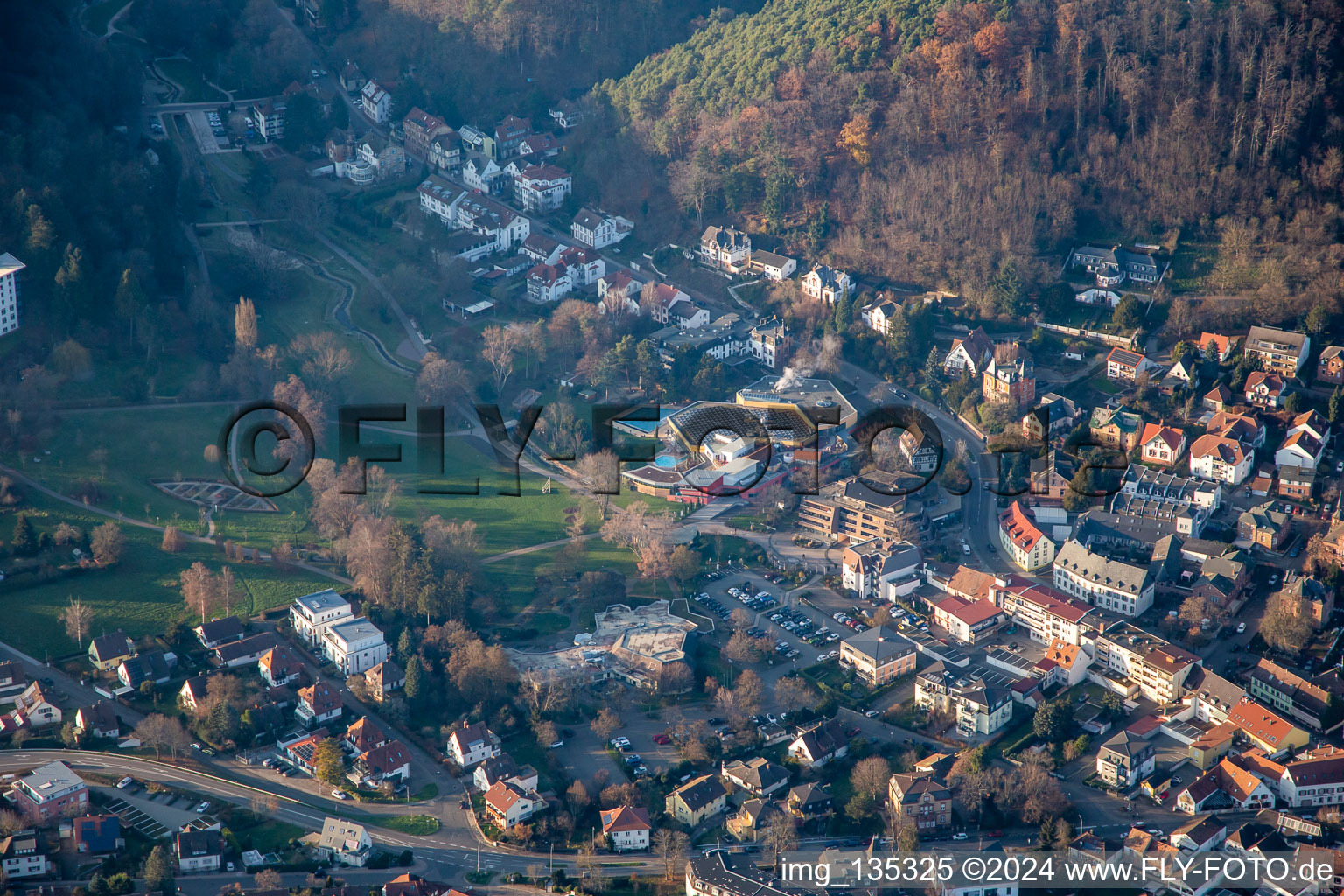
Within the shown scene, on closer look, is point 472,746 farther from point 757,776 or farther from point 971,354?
point 971,354

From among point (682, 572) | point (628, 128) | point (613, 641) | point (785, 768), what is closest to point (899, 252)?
point (628, 128)

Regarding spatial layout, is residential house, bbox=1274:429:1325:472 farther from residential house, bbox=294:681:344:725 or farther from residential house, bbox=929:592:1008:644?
residential house, bbox=294:681:344:725

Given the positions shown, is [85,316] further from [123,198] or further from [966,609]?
[966,609]

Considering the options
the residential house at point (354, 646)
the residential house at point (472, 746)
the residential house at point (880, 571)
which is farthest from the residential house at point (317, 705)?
the residential house at point (880, 571)

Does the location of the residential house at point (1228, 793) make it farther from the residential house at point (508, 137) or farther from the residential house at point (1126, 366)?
the residential house at point (508, 137)

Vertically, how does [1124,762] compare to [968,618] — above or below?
below

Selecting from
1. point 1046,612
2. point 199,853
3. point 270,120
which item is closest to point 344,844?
point 199,853
